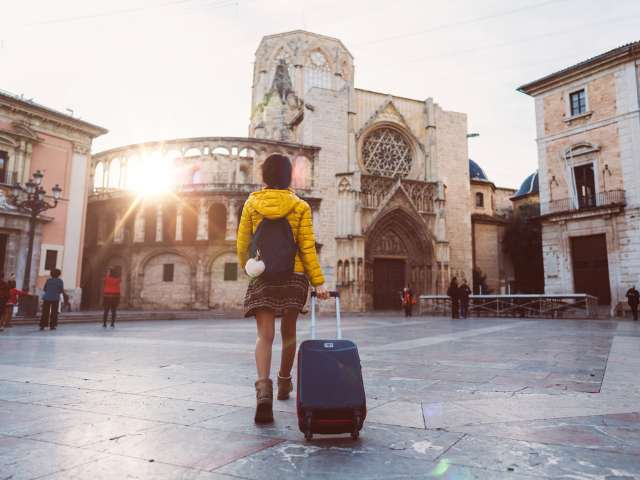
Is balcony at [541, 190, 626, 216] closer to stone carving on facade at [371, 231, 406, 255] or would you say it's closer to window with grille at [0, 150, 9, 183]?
stone carving on facade at [371, 231, 406, 255]

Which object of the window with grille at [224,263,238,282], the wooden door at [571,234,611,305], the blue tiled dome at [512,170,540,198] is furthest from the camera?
the blue tiled dome at [512,170,540,198]

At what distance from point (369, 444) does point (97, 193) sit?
99.0 feet

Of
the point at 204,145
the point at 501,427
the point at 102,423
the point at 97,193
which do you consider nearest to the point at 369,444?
the point at 501,427

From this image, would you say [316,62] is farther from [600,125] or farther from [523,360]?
[523,360]

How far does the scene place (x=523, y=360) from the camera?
5.95 meters

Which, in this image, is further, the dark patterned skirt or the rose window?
the rose window

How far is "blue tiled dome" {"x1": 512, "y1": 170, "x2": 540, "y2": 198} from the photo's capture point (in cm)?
3953

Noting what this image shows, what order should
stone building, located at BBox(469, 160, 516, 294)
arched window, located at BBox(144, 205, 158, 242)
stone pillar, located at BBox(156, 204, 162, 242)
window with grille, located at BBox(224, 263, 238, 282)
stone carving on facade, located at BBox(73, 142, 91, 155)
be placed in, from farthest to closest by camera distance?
stone building, located at BBox(469, 160, 516, 294), arched window, located at BBox(144, 205, 158, 242), stone pillar, located at BBox(156, 204, 162, 242), window with grille, located at BBox(224, 263, 238, 282), stone carving on facade, located at BBox(73, 142, 91, 155)

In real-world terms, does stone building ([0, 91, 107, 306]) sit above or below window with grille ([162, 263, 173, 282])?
above

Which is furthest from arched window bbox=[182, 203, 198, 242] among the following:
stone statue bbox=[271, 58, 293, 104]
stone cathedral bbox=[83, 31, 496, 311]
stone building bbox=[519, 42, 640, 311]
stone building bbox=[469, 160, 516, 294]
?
stone building bbox=[469, 160, 516, 294]

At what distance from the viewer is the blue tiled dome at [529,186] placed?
39531mm

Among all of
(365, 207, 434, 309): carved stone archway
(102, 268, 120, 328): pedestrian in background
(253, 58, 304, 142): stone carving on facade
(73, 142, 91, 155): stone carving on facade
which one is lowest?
(102, 268, 120, 328): pedestrian in background

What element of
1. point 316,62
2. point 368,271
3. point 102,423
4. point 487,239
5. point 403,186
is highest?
point 316,62

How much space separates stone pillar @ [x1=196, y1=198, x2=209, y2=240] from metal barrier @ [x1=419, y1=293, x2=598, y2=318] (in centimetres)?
1312
